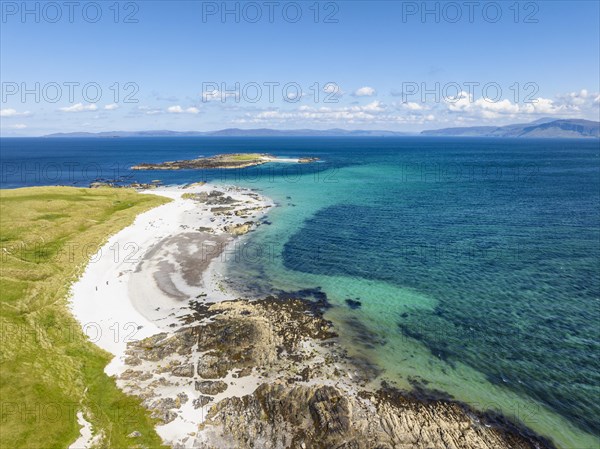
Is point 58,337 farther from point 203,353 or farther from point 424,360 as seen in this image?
point 424,360

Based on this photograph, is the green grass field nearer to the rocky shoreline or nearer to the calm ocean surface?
the rocky shoreline

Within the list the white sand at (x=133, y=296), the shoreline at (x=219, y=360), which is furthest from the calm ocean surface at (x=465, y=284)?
the white sand at (x=133, y=296)

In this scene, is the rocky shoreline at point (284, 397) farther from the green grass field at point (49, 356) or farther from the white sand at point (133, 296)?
the green grass field at point (49, 356)

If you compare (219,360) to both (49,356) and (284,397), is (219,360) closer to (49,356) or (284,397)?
(284,397)

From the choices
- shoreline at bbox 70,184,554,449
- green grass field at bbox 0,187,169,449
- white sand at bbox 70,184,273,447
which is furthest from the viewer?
white sand at bbox 70,184,273,447

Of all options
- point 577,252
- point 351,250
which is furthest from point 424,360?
point 577,252

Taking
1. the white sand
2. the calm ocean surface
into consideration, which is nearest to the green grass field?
the white sand

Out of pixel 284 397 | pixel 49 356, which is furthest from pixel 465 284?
pixel 49 356
